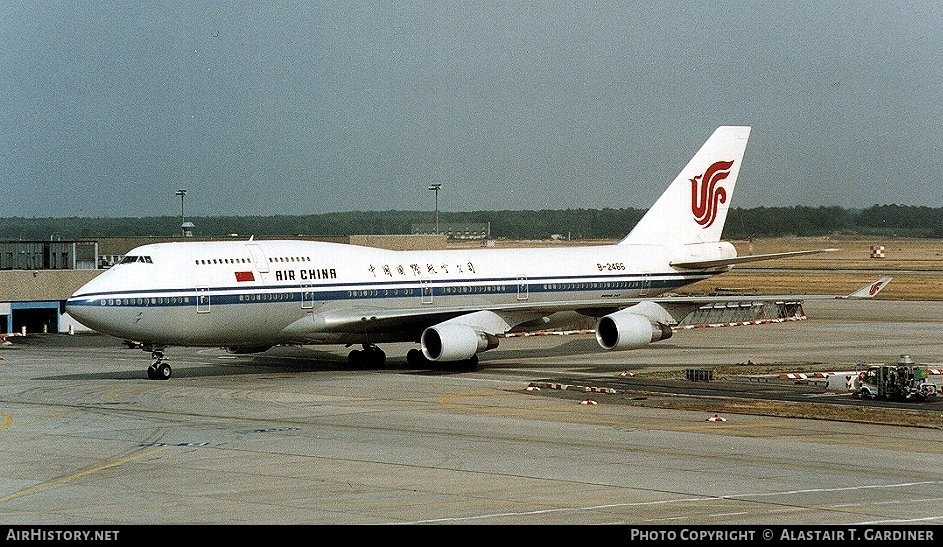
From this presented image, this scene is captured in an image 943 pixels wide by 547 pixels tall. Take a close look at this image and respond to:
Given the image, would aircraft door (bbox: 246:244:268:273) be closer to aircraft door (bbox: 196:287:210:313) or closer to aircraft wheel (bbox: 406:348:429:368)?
aircraft door (bbox: 196:287:210:313)

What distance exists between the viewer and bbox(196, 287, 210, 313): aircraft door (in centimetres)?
4362

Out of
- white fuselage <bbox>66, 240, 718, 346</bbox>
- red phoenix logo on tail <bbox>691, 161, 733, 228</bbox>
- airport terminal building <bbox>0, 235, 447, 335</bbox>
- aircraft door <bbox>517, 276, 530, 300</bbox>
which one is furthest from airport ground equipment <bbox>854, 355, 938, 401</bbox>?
airport terminal building <bbox>0, 235, 447, 335</bbox>

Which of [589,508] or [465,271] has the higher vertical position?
[465,271]

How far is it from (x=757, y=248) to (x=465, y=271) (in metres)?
74.4

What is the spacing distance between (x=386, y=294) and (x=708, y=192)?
1733 cm

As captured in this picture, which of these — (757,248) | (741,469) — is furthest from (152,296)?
(757,248)

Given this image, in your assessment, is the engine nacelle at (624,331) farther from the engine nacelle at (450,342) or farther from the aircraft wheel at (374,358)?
the aircraft wheel at (374,358)

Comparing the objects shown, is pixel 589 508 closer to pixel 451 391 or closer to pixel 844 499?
pixel 844 499

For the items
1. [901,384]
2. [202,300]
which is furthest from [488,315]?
[901,384]

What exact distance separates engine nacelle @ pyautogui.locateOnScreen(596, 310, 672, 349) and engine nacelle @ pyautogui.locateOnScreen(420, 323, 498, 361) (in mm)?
4606

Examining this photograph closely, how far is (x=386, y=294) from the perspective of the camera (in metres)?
48.0

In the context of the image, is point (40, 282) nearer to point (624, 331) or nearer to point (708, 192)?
point (708, 192)

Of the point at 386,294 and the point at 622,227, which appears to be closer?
the point at 386,294
